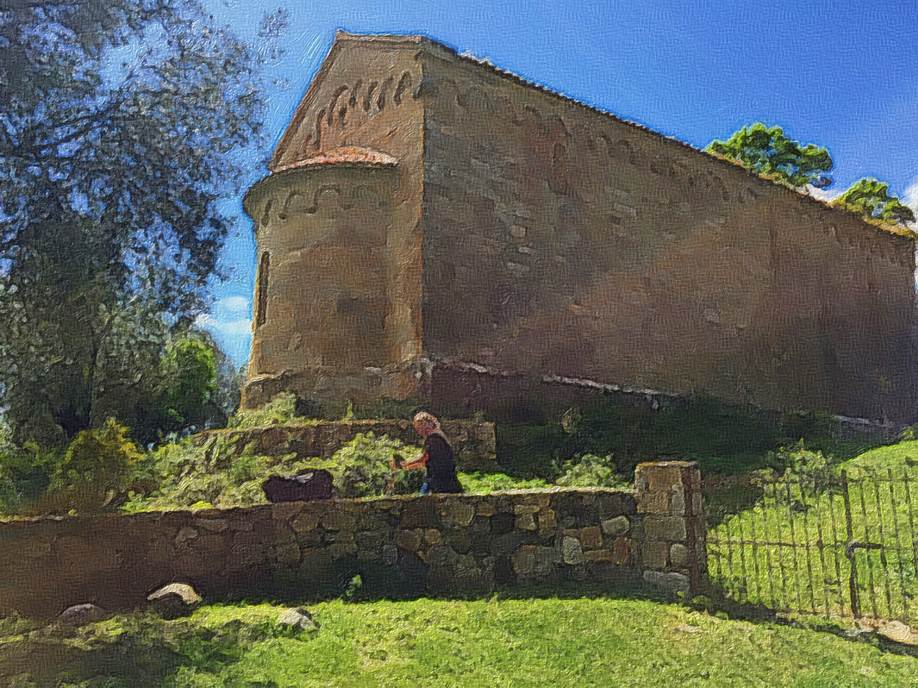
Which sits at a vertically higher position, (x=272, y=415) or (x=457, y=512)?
(x=272, y=415)

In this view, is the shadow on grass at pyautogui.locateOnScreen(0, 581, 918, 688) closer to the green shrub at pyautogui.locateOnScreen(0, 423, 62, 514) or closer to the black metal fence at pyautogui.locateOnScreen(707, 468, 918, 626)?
the black metal fence at pyautogui.locateOnScreen(707, 468, 918, 626)

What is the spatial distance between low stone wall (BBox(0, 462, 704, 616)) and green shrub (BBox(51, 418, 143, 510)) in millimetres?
1209

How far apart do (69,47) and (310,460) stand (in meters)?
5.75

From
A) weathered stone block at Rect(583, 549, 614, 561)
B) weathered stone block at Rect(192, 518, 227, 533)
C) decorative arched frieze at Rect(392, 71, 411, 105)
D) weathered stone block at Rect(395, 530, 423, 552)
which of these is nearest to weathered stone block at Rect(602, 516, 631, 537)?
weathered stone block at Rect(583, 549, 614, 561)

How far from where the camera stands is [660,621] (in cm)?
580

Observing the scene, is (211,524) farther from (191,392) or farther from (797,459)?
(191,392)

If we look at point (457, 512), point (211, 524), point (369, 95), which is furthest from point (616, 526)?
point (369, 95)

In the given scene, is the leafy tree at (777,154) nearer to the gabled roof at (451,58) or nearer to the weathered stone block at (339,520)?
the gabled roof at (451,58)

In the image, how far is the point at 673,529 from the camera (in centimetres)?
666

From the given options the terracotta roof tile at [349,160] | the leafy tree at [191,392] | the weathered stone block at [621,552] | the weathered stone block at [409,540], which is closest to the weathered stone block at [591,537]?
the weathered stone block at [621,552]

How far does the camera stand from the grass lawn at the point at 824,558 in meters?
6.12

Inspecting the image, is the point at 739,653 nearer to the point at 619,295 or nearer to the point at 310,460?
the point at 310,460

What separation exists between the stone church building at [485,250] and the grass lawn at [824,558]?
5.86 metres

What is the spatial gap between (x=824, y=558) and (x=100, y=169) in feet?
24.9
